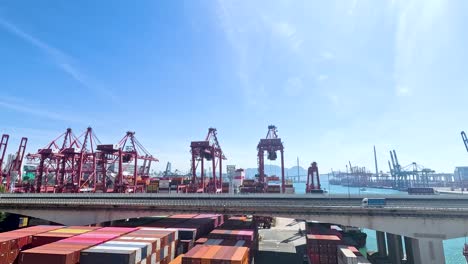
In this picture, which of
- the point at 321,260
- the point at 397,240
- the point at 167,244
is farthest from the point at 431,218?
the point at 167,244

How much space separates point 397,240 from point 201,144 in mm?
51933

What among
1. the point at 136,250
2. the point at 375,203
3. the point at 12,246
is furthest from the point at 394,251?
the point at 12,246

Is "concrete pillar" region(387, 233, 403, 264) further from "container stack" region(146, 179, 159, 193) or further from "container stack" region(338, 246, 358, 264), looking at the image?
"container stack" region(146, 179, 159, 193)

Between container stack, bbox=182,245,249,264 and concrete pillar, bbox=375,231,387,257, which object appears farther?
concrete pillar, bbox=375,231,387,257

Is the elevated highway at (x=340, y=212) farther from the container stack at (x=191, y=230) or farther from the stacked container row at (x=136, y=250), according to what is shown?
the stacked container row at (x=136, y=250)

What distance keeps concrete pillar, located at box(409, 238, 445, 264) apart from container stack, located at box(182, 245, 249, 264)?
92.4 feet

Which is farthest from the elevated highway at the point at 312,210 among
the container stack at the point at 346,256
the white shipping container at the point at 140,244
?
the white shipping container at the point at 140,244

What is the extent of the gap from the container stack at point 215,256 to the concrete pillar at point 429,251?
28.2 meters

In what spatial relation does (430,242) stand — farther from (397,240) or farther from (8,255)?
(8,255)

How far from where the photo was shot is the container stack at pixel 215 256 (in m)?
21.6

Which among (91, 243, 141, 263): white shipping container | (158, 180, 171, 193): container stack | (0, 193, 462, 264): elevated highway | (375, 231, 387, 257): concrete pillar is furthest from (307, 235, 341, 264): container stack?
(158, 180, 171, 193): container stack

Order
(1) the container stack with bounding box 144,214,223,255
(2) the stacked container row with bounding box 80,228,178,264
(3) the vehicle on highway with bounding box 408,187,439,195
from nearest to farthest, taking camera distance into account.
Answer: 1. (2) the stacked container row with bounding box 80,228,178,264
2. (1) the container stack with bounding box 144,214,223,255
3. (3) the vehicle on highway with bounding box 408,187,439,195

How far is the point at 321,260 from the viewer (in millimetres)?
33625

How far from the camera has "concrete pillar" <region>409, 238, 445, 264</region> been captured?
113 feet
